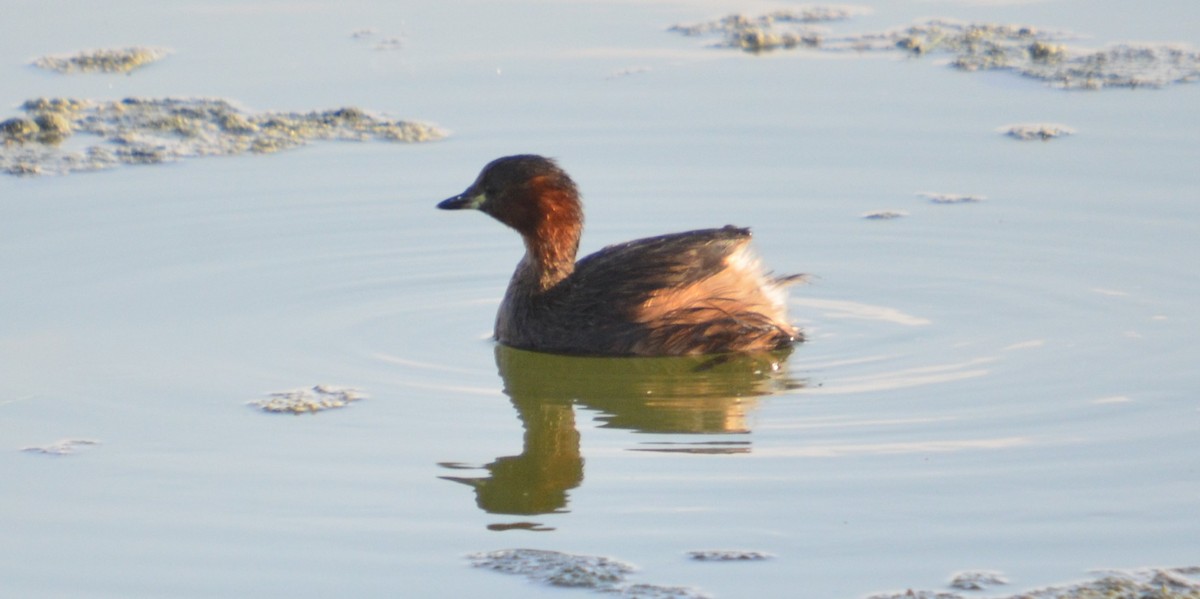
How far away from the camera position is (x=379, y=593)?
5.79m

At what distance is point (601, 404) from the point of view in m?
8.10

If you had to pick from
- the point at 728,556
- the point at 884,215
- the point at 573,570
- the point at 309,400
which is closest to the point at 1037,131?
the point at 884,215

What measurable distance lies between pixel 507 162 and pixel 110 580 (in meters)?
4.01

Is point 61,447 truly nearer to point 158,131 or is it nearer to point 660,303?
point 660,303

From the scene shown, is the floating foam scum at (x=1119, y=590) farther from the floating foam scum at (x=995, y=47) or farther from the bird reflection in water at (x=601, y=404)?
the floating foam scum at (x=995, y=47)

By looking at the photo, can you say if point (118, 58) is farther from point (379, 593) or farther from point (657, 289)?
point (379, 593)

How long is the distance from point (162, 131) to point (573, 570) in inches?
268

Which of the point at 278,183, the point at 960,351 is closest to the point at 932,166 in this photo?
the point at 960,351

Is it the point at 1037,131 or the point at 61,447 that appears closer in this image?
the point at 61,447

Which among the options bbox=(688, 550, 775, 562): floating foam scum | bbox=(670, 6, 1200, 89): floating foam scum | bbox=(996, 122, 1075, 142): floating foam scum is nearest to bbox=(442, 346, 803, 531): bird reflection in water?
bbox=(688, 550, 775, 562): floating foam scum

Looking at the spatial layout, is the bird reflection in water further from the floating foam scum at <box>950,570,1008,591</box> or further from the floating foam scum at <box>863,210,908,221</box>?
the floating foam scum at <box>863,210,908,221</box>

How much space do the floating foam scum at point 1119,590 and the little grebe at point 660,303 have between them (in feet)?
10.8

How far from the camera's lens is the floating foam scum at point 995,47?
12.5 metres

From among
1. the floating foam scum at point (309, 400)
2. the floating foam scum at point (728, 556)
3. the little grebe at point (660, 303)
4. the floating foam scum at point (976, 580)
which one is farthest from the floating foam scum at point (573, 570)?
the little grebe at point (660, 303)
